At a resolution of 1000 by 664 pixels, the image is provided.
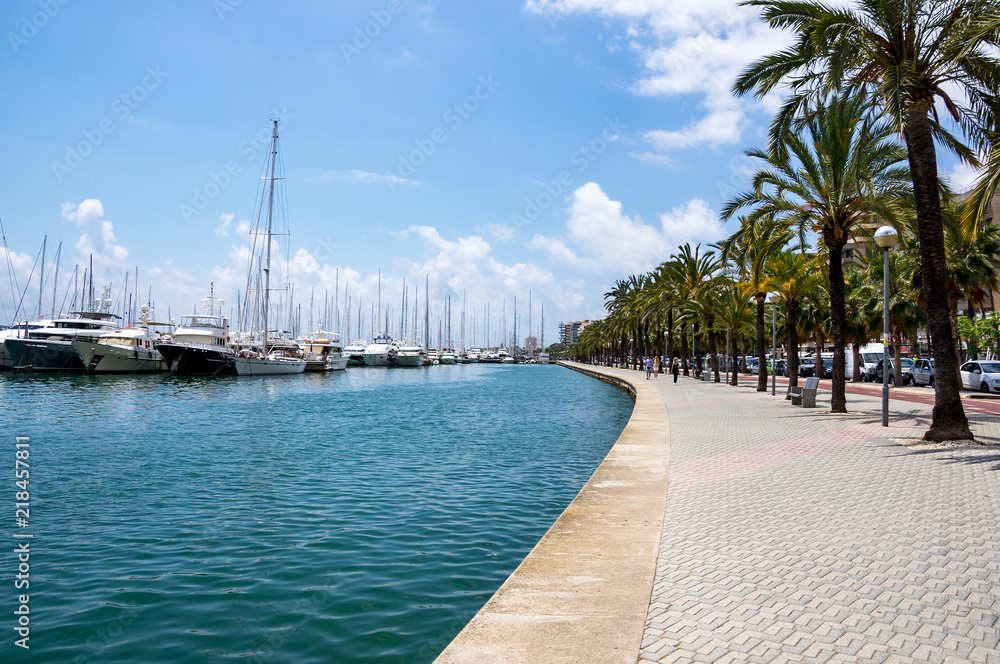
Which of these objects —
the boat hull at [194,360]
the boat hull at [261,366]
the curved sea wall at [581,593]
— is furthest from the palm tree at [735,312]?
the boat hull at [194,360]

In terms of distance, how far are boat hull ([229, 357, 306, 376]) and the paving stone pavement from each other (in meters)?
49.1

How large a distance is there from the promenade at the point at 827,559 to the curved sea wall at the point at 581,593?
57mm

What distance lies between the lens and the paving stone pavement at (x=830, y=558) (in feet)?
12.6

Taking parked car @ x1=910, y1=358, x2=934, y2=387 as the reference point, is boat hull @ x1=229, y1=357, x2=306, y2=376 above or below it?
below

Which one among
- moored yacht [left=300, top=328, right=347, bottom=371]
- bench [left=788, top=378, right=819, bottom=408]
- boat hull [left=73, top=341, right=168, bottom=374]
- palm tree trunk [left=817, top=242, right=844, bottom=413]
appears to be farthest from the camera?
moored yacht [left=300, top=328, right=347, bottom=371]

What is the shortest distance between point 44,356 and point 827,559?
60.2m

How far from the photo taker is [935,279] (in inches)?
485

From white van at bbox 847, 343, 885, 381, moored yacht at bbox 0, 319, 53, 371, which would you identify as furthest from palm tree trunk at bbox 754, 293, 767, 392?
moored yacht at bbox 0, 319, 53, 371

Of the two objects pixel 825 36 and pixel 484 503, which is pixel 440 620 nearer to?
pixel 484 503

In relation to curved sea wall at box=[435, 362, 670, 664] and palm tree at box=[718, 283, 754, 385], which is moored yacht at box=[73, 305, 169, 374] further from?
curved sea wall at box=[435, 362, 670, 664]

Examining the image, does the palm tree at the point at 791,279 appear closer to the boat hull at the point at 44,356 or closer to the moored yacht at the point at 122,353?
the moored yacht at the point at 122,353

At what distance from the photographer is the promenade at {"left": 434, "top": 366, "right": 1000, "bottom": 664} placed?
3.82 metres

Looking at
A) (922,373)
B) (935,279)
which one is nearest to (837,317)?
(935,279)

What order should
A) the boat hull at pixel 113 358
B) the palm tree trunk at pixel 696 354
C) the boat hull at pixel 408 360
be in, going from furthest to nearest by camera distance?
1. the boat hull at pixel 408 360
2. the boat hull at pixel 113 358
3. the palm tree trunk at pixel 696 354
